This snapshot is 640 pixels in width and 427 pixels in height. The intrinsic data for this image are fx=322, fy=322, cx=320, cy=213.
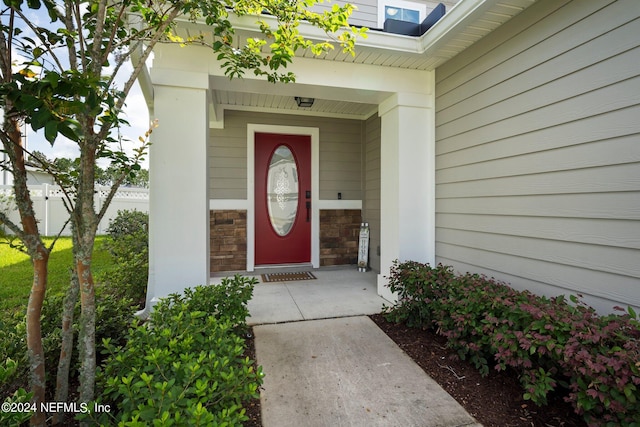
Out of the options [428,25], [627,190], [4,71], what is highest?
[428,25]

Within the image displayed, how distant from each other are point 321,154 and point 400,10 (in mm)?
2194

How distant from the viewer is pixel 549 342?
1.52 meters

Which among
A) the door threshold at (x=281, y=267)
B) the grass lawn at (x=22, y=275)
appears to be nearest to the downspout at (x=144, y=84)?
Result: the grass lawn at (x=22, y=275)

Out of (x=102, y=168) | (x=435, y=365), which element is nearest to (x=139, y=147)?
(x=102, y=168)

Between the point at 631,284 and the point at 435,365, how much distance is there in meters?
1.17

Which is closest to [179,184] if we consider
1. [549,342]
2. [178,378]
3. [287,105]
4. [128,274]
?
[128,274]

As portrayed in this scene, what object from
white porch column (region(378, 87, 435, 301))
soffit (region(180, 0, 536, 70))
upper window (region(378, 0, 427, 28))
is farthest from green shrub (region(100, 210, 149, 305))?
upper window (region(378, 0, 427, 28))

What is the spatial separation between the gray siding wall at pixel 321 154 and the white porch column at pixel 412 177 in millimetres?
1631

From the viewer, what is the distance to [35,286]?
133 centimetres

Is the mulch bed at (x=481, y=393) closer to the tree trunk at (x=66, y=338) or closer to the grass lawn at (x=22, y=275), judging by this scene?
the tree trunk at (x=66, y=338)

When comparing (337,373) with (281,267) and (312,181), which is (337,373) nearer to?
(281,267)

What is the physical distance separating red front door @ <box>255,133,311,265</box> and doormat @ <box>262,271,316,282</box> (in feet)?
0.87

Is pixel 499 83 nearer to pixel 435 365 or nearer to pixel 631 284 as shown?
pixel 631 284

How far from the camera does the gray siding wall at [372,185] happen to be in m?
4.55
